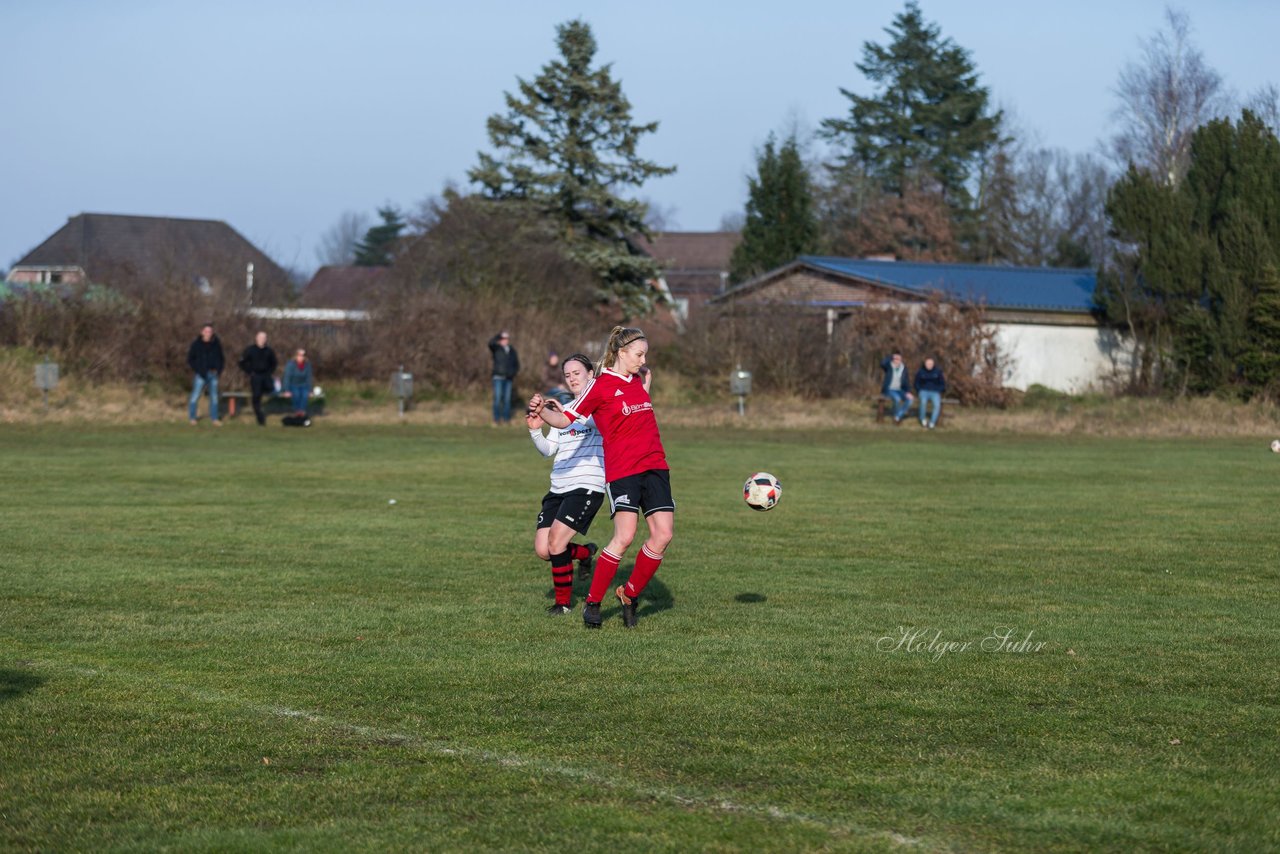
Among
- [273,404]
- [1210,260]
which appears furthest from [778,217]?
[273,404]

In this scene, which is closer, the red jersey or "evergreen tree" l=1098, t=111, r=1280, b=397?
the red jersey

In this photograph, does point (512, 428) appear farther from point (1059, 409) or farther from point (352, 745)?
point (352, 745)

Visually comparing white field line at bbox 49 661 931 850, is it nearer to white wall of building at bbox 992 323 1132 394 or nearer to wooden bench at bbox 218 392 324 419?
wooden bench at bbox 218 392 324 419

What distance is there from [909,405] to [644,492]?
25.5 meters

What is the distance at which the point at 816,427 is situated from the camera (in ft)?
109

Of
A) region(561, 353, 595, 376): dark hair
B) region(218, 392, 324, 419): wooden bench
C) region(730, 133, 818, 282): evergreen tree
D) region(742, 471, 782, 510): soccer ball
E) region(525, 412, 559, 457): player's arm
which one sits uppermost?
region(730, 133, 818, 282): evergreen tree

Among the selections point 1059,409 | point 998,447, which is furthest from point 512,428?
point 1059,409

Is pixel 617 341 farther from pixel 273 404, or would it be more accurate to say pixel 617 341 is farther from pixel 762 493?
pixel 273 404

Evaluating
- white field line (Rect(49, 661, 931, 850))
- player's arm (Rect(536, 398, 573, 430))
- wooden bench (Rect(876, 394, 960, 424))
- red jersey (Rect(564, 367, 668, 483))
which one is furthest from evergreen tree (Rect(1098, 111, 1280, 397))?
Result: white field line (Rect(49, 661, 931, 850))

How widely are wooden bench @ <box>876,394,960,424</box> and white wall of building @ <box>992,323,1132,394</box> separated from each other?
731 cm

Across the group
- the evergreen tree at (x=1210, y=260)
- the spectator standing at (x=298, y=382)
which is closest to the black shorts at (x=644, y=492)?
the spectator standing at (x=298, y=382)

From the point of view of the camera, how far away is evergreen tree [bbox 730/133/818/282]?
2362 inches

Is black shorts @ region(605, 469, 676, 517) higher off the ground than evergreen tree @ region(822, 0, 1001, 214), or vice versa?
evergreen tree @ region(822, 0, 1001, 214)

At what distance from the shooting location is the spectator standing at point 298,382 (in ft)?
103
